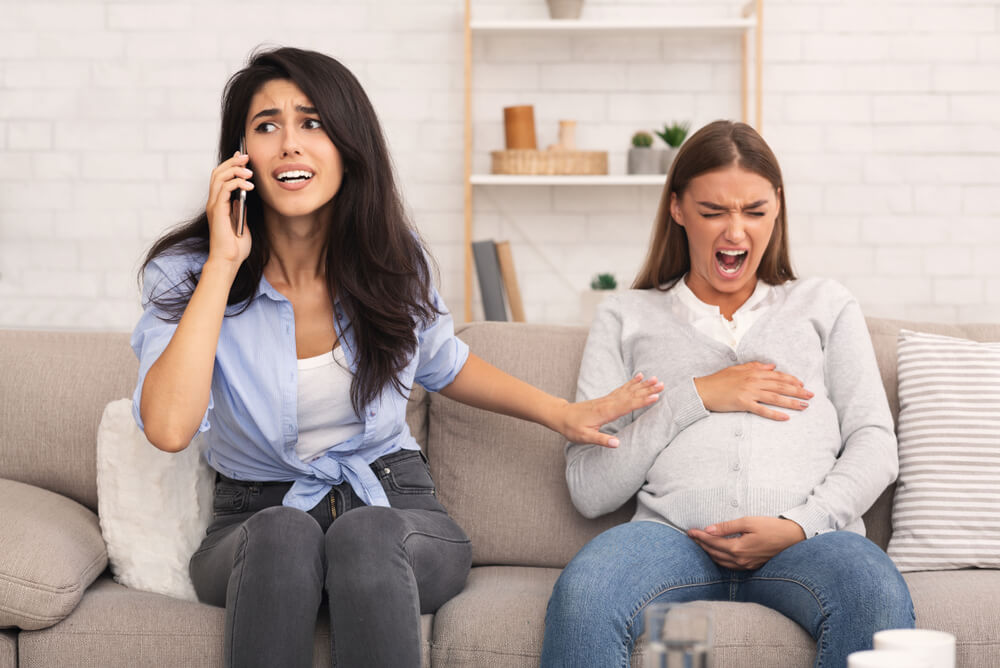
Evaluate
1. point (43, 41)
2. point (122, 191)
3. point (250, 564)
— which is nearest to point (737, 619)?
point (250, 564)

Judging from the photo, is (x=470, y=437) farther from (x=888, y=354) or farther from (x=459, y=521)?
(x=888, y=354)

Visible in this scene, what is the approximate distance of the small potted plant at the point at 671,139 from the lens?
3277mm

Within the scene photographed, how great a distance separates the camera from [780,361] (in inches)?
72.0

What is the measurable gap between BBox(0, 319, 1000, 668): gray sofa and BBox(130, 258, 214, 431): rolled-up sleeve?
0.96ft

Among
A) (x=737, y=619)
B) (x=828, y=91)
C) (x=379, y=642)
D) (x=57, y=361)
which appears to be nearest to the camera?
(x=379, y=642)

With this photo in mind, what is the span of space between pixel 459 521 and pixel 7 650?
80 centimetres

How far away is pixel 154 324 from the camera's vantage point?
162 centimetres

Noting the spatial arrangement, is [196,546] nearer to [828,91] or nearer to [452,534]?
[452,534]

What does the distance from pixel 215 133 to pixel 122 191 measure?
0.40 m

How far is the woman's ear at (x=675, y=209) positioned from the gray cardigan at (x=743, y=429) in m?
0.15

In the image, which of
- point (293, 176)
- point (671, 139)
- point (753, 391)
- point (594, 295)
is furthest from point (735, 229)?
point (671, 139)

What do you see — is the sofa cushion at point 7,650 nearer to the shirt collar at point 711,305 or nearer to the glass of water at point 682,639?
the glass of water at point 682,639

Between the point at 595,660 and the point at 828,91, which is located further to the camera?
the point at 828,91

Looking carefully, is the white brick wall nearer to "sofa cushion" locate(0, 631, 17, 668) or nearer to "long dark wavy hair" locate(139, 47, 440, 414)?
"long dark wavy hair" locate(139, 47, 440, 414)
